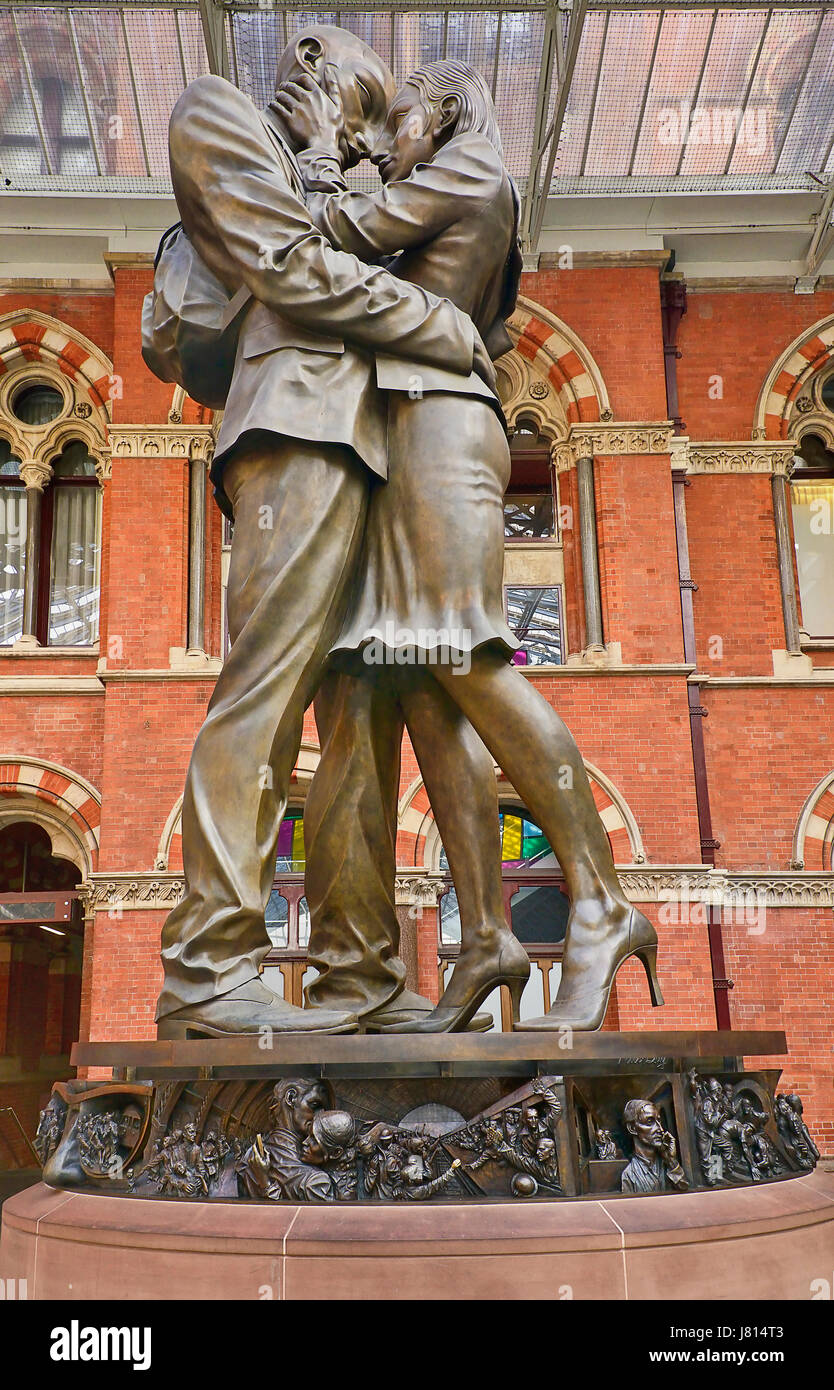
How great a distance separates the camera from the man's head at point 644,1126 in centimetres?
213

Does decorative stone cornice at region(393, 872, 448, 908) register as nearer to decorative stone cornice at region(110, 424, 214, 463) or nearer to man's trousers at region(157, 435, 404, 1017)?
decorative stone cornice at region(110, 424, 214, 463)

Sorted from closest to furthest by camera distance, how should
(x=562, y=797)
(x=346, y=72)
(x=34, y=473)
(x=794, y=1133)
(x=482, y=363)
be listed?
(x=794, y=1133) → (x=562, y=797) → (x=482, y=363) → (x=346, y=72) → (x=34, y=473)

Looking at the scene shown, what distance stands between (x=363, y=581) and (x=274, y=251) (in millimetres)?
765

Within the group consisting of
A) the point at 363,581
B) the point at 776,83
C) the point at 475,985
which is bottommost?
the point at 475,985

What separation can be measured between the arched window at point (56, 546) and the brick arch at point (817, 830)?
7.32 meters

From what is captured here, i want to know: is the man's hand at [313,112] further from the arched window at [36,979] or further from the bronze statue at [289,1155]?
the arched window at [36,979]

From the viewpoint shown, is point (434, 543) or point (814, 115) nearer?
point (434, 543)

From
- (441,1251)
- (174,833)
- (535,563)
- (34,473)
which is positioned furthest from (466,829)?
(34,473)

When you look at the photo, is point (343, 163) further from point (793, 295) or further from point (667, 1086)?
point (793, 295)

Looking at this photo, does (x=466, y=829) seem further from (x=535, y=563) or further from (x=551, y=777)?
(x=535, y=563)

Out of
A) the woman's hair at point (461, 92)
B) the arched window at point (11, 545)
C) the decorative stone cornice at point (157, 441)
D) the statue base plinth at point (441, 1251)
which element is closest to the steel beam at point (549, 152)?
the decorative stone cornice at point (157, 441)

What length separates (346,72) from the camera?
3234 millimetres

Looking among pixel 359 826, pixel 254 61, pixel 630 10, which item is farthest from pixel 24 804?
pixel 359 826

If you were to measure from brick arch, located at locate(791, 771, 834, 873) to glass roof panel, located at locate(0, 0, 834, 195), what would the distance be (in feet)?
19.7
